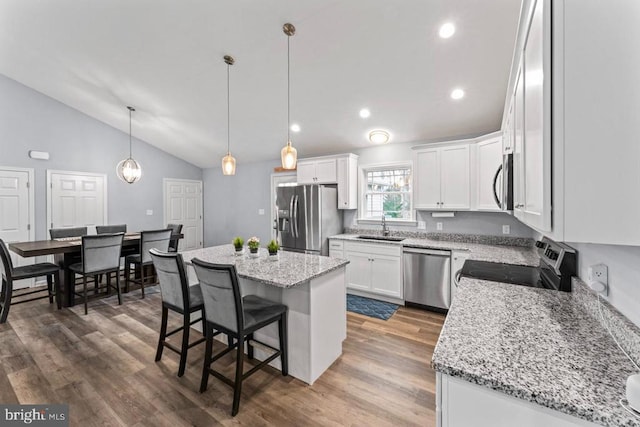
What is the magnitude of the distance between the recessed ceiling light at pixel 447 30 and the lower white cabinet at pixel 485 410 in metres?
2.67

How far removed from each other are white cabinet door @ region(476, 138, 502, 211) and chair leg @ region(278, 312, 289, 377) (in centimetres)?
275

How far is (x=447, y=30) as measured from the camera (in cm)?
236

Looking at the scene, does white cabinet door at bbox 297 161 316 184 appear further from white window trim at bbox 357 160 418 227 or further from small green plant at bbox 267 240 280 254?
small green plant at bbox 267 240 280 254

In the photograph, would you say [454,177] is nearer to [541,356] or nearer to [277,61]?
[277,61]

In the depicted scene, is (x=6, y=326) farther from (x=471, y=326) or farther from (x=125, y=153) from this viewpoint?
(x=471, y=326)

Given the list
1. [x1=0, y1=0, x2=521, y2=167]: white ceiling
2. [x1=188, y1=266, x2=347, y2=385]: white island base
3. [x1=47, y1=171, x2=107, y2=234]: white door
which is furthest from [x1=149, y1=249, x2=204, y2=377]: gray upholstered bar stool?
[x1=47, y1=171, x2=107, y2=234]: white door

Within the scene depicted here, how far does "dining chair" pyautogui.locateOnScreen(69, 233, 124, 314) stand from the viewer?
3.53m

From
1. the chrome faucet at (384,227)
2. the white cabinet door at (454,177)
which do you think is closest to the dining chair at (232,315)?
the chrome faucet at (384,227)

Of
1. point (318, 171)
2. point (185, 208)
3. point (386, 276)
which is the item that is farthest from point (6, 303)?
point (386, 276)

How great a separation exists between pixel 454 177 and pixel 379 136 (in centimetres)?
128

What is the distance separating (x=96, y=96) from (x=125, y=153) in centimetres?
149

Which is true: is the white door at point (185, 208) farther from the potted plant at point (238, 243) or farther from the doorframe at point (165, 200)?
the potted plant at point (238, 243)

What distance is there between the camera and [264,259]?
8.82 ft

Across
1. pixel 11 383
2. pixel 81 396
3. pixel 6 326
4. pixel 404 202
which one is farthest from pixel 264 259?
pixel 6 326
